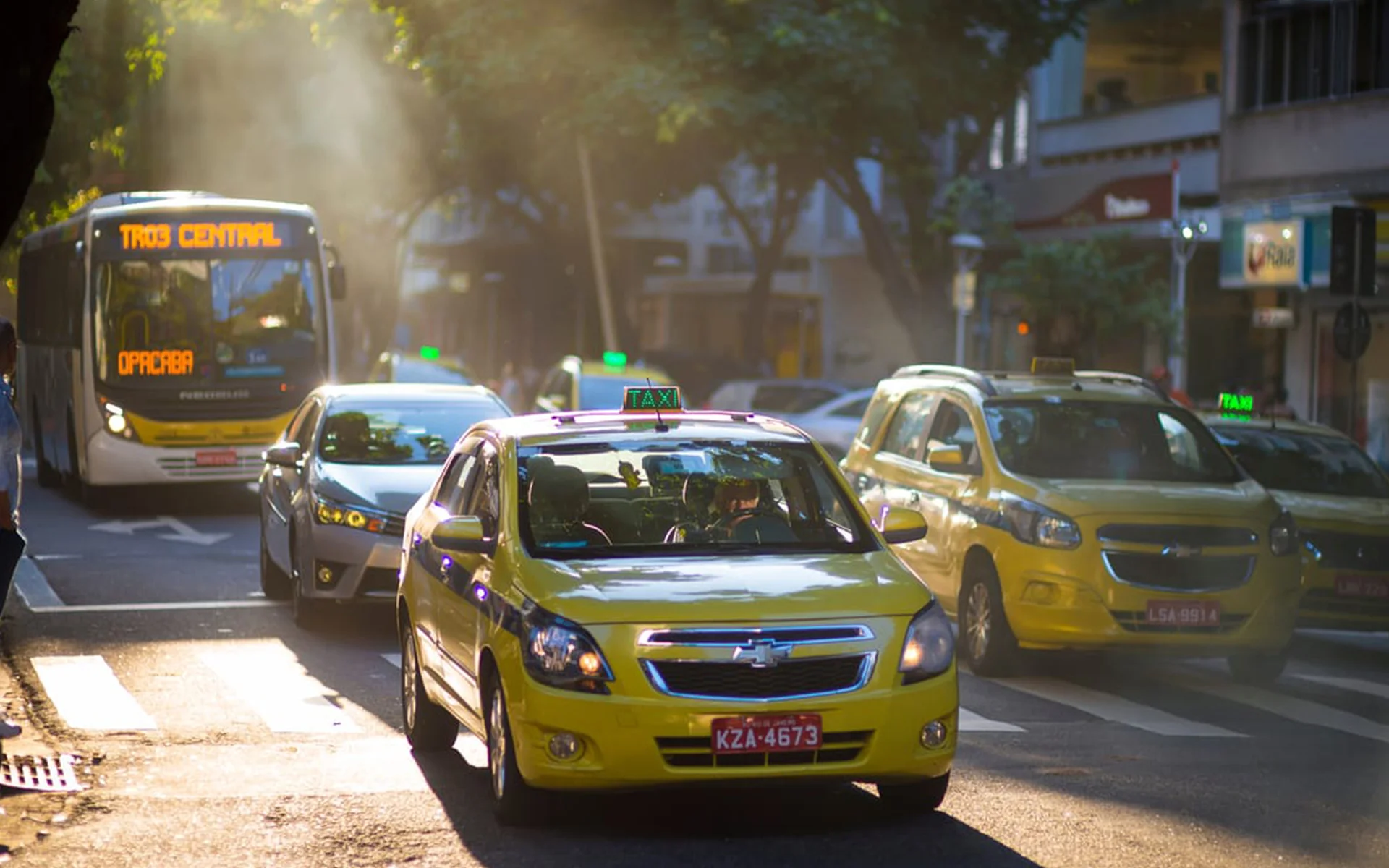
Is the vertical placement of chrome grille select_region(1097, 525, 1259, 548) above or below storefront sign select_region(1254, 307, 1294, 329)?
below

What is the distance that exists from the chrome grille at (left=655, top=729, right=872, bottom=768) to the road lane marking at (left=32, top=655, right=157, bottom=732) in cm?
379

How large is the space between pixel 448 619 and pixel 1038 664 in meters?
5.47

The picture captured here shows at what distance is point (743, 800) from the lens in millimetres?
8586

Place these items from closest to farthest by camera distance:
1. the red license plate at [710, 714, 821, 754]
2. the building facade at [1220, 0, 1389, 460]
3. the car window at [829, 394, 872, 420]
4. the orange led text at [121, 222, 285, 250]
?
the red license plate at [710, 714, 821, 754]
the orange led text at [121, 222, 285, 250]
the building facade at [1220, 0, 1389, 460]
the car window at [829, 394, 872, 420]

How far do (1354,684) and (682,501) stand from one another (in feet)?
20.5

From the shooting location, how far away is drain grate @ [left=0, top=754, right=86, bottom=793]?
8.93m

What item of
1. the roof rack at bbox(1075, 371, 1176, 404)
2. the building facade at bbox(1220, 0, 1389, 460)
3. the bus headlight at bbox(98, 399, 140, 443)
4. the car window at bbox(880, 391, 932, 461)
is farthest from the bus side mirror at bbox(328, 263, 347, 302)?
the building facade at bbox(1220, 0, 1389, 460)

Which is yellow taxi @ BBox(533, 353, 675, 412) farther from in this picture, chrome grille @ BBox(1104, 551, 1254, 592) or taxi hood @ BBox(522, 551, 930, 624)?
taxi hood @ BBox(522, 551, 930, 624)

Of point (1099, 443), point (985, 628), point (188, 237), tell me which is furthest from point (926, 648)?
point (188, 237)

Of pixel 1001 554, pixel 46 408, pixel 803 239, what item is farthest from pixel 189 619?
pixel 803 239

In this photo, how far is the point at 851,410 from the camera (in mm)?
31469

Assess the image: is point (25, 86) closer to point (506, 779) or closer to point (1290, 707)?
point (506, 779)

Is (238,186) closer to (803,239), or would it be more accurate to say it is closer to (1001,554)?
(803,239)

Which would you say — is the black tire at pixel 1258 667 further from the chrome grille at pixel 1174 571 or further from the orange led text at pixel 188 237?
the orange led text at pixel 188 237
